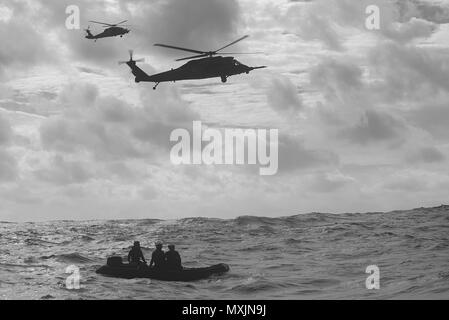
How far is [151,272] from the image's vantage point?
1128 inches

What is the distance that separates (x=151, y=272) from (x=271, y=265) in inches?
362

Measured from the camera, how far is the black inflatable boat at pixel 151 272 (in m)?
28.6

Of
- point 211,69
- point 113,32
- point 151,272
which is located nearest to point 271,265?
point 151,272

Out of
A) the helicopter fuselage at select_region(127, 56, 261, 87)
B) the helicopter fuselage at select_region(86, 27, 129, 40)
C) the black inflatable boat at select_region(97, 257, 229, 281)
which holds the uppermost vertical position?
the helicopter fuselage at select_region(86, 27, 129, 40)

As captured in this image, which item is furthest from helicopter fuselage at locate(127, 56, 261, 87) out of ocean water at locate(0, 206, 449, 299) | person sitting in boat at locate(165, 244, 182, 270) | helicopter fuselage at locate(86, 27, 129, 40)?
helicopter fuselage at locate(86, 27, 129, 40)

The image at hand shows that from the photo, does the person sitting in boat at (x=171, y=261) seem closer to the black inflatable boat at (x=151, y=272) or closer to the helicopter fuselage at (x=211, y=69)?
the black inflatable boat at (x=151, y=272)

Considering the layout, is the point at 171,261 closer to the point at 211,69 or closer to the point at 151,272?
the point at 151,272

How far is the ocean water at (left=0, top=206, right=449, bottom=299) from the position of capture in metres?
25.9

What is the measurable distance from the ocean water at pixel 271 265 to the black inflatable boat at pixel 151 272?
12.7 inches

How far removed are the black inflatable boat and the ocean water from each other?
0.32m

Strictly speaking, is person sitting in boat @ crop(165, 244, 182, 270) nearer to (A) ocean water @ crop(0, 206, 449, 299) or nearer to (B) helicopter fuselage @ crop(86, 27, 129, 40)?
(A) ocean water @ crop(0, 206, 449, 299)

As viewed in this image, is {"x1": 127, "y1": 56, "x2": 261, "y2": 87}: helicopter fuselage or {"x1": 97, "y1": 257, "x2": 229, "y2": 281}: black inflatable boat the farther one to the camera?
{"x1": 127, "y1": 56, "x2": 261, "y2": 87}: helicopter fuselage
